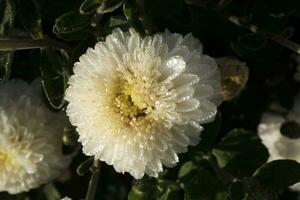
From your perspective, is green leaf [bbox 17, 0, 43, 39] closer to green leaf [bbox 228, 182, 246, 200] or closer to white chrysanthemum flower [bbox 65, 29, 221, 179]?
white chrysanthemum flower [bbox 65, 29, 221, 179]

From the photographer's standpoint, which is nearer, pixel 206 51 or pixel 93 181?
pixel 93 181

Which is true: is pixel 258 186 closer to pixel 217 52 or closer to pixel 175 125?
pixel 175 125

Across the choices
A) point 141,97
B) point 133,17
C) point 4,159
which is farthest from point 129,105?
point 4,159

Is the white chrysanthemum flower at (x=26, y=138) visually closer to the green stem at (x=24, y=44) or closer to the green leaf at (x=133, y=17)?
the green stem at (x=24, y=44)

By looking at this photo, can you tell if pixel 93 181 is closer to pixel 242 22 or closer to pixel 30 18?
pixel 30 18

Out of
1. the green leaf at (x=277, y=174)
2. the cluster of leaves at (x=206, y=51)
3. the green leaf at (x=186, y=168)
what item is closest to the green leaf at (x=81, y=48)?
the cluster of leaves at (x=206, y=51)

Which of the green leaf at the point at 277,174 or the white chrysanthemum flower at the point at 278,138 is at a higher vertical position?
the green leaf at the point at 277,174

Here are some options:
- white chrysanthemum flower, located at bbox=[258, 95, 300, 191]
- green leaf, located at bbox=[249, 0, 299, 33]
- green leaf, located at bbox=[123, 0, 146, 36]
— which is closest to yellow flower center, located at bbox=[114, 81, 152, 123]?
green leaf, located at bbox=[123, 0, 146, 36]
